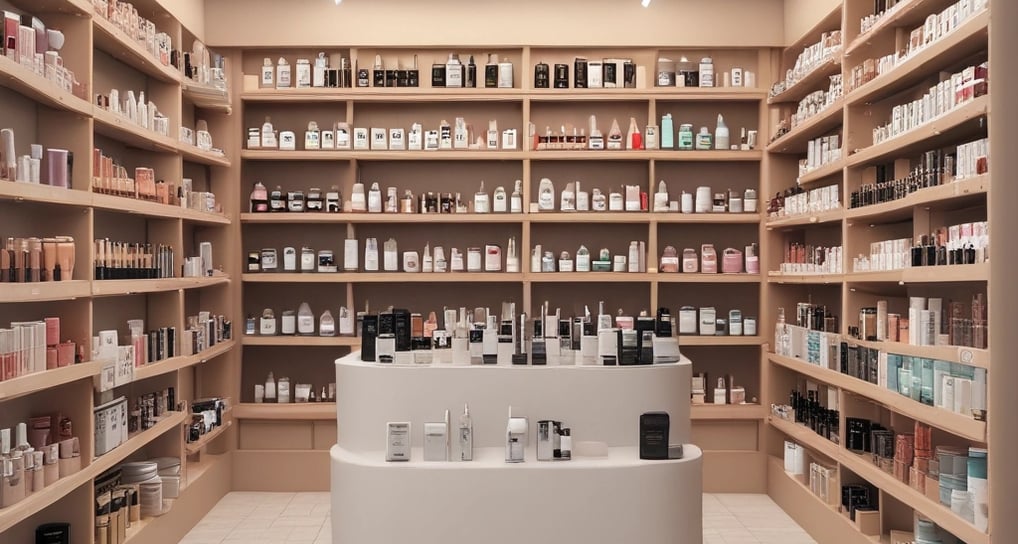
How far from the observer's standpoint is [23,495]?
161 inches

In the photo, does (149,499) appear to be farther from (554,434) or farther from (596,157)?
(596,157)

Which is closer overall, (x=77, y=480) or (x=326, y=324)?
(x=77, y=480)

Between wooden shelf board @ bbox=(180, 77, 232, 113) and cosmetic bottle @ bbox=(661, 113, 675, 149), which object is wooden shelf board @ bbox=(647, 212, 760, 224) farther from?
wooden shelf board @ bbox=(180, 77, 232, 113)

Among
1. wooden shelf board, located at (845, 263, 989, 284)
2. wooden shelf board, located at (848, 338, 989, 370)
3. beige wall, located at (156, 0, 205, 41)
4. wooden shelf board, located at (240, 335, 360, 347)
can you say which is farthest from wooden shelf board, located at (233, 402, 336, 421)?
wooden shelf board, located at (848, 338, 989, 370)

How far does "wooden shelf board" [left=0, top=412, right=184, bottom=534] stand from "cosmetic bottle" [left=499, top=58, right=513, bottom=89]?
3908 mm

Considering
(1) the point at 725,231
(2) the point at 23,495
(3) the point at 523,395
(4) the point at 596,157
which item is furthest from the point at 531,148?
(2) the point at 23,495

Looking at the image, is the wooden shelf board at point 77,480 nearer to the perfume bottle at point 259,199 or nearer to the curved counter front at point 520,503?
the curved counter front at point 520,503

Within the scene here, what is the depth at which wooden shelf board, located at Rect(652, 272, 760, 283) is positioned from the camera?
25.6ft

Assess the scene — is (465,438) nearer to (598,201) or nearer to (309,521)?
(309,521)

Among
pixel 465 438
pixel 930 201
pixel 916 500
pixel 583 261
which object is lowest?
pixel 916 500

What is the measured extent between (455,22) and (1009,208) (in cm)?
525

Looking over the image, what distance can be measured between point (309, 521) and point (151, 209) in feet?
8.82

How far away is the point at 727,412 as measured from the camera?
781 cm

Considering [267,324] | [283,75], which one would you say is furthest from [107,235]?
[283,75]
